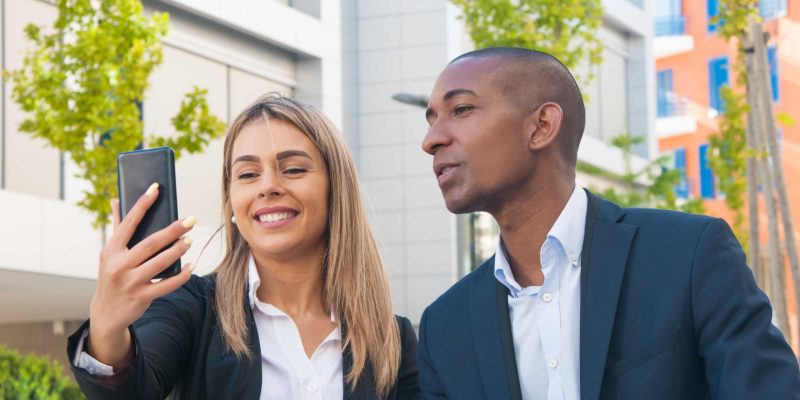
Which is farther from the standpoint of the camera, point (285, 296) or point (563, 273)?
point (285, 296)

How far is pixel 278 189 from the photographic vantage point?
4.78 meters

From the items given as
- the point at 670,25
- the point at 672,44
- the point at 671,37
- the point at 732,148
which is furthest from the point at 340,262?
the point at 670,25

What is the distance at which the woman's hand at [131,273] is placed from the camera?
360cm

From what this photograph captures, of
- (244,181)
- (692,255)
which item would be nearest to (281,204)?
(244,181)

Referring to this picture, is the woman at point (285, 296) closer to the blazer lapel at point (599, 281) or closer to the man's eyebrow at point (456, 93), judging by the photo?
the man's eyebrow at point (456, 93)

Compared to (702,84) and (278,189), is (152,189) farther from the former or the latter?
(702,84)

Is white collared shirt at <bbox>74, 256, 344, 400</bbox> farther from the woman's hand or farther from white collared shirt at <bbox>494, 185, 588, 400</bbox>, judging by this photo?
the woman's hand

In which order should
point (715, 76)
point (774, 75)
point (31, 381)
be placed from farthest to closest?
1. point (715, 76)
2. point (774, 75)
3. point (31, 381)

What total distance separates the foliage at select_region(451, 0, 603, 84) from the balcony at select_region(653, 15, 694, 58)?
27410 millimetres

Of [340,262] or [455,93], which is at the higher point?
[455,93]

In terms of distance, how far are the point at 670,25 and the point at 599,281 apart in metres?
44.9

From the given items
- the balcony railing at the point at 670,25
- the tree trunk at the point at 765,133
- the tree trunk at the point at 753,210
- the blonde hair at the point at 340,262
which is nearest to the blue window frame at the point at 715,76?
the balcony railing at the point at 670,25

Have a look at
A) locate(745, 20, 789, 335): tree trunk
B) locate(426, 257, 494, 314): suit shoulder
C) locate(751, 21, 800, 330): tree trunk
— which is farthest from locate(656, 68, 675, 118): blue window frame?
locate(426, 257, 494, 314): suit shoulder

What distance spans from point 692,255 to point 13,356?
318 inches
